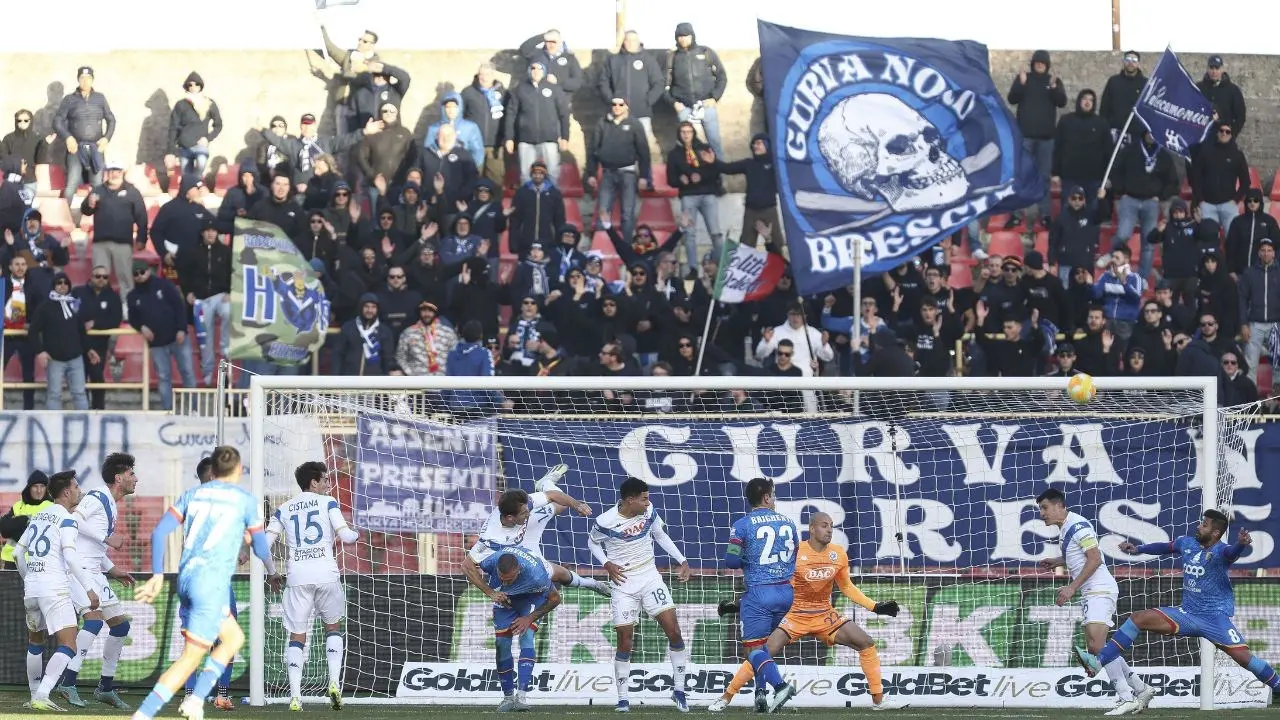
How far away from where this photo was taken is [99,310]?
2127 centimetres

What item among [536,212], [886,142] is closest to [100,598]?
[536,212]

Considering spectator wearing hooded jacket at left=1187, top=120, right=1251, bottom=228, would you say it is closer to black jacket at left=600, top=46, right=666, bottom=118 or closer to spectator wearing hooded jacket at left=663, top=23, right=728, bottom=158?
spectator wearing hooded jacket at left=663, top=23, right=728, bottom=158

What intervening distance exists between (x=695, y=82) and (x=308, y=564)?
11.7 meters

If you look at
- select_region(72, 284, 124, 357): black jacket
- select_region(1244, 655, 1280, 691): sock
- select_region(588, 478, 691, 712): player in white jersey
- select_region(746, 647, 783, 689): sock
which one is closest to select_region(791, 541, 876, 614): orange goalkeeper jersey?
select_region(746, 647, 783, 689): sock

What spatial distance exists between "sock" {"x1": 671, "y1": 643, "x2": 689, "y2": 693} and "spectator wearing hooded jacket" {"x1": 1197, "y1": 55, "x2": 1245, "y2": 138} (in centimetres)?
1262

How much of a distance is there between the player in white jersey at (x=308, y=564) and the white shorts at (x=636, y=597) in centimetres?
220

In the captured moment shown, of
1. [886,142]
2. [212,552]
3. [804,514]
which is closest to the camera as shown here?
[212,552]

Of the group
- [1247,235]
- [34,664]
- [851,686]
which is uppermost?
[1247,235]

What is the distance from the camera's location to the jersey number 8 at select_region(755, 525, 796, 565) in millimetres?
13984

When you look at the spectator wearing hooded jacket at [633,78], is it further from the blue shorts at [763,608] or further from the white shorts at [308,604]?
A: the blue shorts at [763,608]

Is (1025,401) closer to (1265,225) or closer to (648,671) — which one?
(648,671)

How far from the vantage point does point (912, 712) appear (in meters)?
14.6

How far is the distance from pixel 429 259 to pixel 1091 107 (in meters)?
8.87

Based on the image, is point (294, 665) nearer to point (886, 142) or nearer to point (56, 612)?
point (56, 612)
